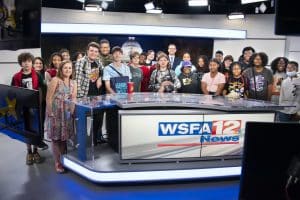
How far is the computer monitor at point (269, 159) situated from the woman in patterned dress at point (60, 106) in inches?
120

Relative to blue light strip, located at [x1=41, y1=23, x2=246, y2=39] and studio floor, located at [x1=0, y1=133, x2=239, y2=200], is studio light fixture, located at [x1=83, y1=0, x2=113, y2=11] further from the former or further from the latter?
studio floor, located at [x1=0, y1=133, x2=239, y2=200]

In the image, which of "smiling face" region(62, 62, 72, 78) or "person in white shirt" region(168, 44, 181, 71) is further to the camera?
"person in white shirt" region(168, 44, 181, 71)

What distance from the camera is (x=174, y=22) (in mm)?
10289

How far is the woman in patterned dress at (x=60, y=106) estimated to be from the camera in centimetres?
381

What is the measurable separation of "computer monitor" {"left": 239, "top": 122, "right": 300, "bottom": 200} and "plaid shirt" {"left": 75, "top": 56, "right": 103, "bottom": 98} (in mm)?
3495

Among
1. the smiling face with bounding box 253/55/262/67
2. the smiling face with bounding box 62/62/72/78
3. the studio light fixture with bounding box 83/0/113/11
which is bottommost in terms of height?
the smiling face with bounding box 62/62/72/78

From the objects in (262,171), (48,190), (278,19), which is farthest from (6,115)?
(48,190)

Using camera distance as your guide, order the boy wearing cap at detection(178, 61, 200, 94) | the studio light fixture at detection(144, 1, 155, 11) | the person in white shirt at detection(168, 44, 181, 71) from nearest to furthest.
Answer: the boy wearing cap at detection(178, 61, 200, 94), the person in white shirt at detection(168, 44, 181, 71), the studio light fixture at detection(144, 1, 155, 11)

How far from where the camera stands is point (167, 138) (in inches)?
142

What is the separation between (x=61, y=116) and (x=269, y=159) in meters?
3.18

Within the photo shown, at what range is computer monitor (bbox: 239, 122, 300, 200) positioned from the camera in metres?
0.97

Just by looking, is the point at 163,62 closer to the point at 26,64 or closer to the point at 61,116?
the point at 61,116

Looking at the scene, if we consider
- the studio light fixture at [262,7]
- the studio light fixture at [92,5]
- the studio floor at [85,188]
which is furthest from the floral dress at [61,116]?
the studio light fixture at [262,7]

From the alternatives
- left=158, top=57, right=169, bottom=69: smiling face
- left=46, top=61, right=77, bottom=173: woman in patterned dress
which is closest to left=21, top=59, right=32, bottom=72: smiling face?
left=46, top=61, right=77, bottom=173: woman in patterned dress
